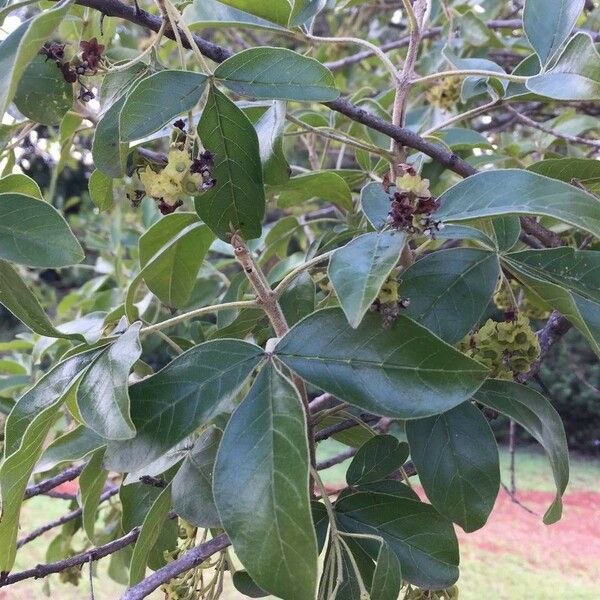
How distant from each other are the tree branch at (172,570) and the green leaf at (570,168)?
0.40 meters

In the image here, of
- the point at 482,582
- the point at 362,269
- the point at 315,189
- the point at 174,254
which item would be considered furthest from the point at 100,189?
the point at 482,582

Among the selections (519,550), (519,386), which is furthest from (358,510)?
(519,550)

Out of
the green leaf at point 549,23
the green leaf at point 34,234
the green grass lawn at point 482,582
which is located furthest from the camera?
the green grass lawn at point 482,582

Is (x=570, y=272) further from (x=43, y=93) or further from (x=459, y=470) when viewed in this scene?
(x=43, y=93)

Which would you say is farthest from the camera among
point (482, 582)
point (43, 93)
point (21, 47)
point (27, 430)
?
point (482, 582)

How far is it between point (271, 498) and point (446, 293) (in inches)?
7.6

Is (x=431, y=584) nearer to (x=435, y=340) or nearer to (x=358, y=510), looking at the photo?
(x=358, y=510)

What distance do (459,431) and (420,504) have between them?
62mm

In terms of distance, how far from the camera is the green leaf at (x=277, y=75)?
43cm

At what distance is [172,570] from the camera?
1.50 feet

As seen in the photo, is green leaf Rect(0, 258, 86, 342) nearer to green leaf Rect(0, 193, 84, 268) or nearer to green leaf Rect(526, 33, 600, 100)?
green leaf Rect(0, 193, 84, 268)

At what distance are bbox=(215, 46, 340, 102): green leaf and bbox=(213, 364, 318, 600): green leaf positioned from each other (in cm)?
20

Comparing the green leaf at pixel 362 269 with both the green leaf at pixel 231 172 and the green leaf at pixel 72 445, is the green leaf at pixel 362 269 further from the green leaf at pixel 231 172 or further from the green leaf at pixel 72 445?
the green leaf at pixel 72 445

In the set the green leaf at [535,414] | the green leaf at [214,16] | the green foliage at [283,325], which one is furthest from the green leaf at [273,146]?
the green leaf at [535,414]
